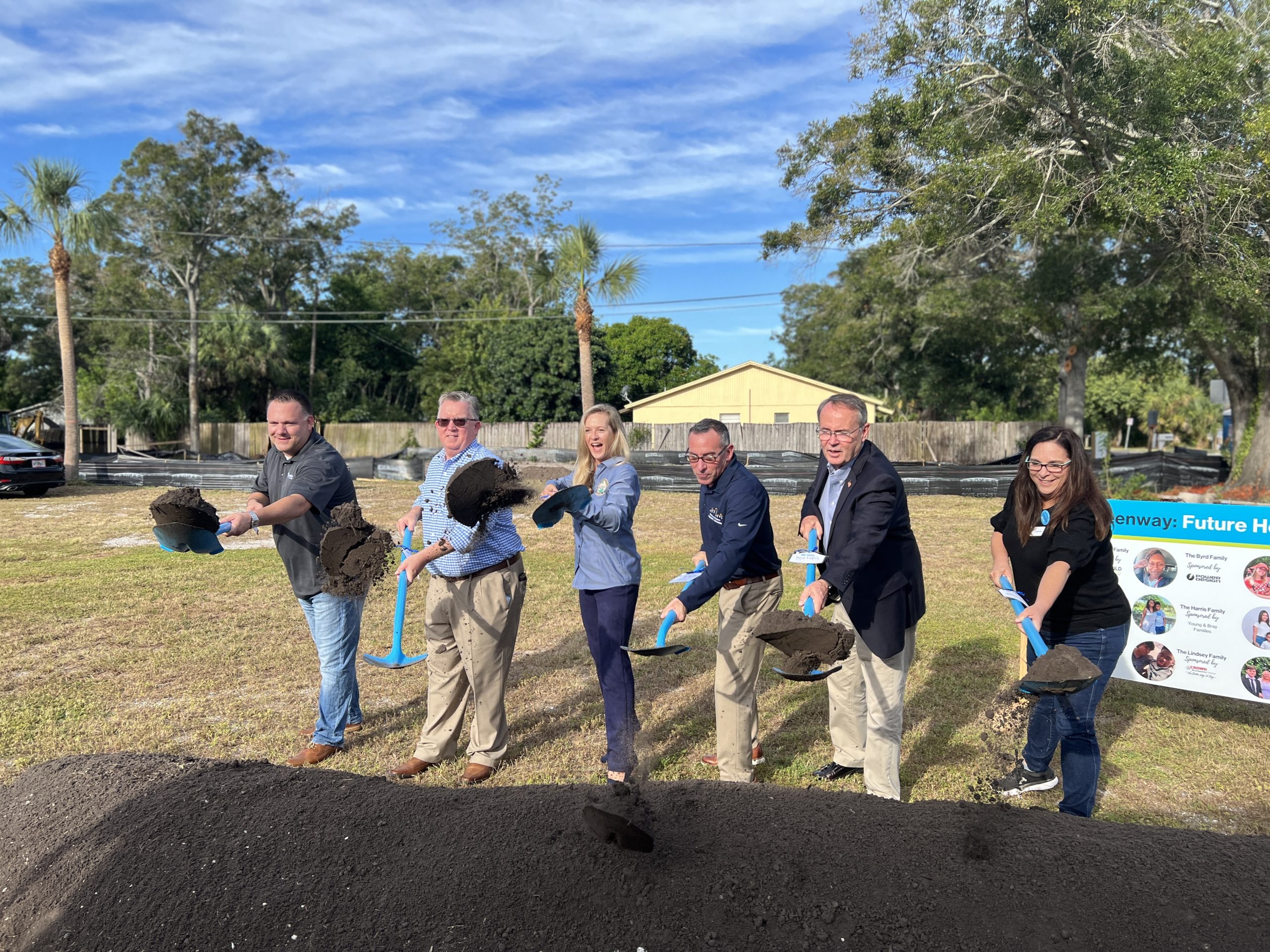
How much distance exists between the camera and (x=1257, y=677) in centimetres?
450

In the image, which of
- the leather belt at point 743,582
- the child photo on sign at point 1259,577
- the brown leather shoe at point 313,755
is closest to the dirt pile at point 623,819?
the leather belt at point 743,582

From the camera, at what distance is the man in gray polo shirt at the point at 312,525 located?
3992 mm

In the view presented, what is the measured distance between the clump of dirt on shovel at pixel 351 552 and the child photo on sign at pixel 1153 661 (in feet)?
13.9

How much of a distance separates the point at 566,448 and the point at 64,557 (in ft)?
65.8

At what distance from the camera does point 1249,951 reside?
1.84 m

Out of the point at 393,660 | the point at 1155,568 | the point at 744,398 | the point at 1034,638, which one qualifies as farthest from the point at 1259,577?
the point at 744,398

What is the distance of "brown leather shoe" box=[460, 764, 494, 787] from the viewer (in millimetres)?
4059

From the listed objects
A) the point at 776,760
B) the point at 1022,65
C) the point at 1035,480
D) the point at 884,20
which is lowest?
the point at 776,760

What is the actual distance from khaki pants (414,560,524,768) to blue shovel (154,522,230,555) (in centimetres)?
96

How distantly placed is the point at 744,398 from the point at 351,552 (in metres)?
33.9

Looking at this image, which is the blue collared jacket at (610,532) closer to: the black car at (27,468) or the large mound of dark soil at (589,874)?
the large mound of dark soil at (589,874)

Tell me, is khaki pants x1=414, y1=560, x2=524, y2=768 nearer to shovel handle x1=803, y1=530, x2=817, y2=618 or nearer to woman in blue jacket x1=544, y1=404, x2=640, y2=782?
woman in blue jacket x1=544, y1=404, x2=640, y2=782

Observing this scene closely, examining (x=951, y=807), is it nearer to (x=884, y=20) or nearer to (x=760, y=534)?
(x=760, y=534)

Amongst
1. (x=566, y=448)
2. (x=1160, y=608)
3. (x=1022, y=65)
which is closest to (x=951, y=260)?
(x=1022, y=65)
